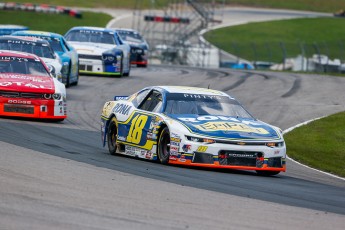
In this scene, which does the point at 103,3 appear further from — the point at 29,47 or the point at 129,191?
the point at 129,191

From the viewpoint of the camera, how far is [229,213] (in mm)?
9680

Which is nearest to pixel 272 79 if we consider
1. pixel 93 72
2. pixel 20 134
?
pixel 93 72

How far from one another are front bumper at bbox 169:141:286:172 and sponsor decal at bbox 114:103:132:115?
6.03 feet

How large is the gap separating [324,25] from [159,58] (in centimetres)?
1867

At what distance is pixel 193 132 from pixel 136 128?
1.42 metres

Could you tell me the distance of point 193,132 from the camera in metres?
13.8

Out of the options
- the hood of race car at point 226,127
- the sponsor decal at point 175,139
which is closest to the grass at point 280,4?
the hood of race car at point 226,127

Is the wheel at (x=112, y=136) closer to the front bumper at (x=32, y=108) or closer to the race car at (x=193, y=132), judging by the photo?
the race car at (x=193, y=132)

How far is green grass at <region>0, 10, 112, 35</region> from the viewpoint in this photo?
6353 cm

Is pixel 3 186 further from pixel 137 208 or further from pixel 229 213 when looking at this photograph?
pixel 229 213

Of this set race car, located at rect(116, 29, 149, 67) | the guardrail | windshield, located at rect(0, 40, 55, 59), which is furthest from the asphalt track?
the guardrail

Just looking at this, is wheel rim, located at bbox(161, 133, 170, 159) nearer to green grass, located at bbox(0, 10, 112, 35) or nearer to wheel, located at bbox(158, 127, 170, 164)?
wheel, located at bbox(158, 127, 170, 164)

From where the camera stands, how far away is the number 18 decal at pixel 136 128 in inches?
583

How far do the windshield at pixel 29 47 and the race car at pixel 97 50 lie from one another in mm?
6494
